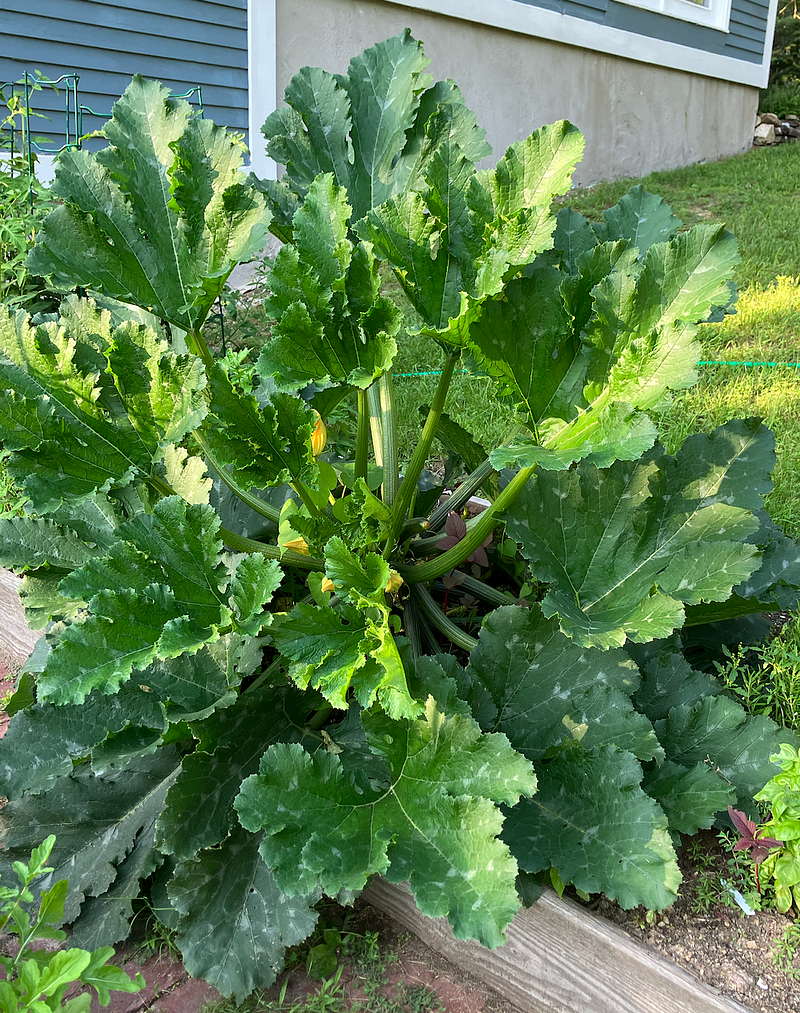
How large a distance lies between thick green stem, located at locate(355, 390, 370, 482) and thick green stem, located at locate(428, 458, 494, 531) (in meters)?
0.27

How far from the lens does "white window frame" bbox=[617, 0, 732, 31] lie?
874 centimetres

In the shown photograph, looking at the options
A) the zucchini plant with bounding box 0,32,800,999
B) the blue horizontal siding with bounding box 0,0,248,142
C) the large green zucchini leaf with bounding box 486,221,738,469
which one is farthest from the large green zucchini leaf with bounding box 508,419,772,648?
the blue horizontal siding with bounding box 0,0,248,142

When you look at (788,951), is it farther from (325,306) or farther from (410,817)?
(325,306)

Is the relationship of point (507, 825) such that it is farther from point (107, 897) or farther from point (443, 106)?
point (443, 106)

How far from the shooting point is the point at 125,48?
5.21m

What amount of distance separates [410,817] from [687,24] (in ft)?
34.4

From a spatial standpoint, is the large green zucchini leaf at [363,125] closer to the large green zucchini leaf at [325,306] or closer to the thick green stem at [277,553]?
the large green zucchini leaf at [325,306]

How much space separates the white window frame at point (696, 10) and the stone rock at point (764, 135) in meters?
1.87

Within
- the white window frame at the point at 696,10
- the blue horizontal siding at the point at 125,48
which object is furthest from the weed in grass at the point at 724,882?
the white window frame at the point at 696,10

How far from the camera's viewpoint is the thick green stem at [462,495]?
1.99 m

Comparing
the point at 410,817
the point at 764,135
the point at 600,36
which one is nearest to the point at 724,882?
the point at 410,817

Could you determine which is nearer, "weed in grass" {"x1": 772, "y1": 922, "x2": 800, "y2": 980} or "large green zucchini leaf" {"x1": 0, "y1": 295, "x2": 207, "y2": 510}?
"weed in grass" {"x1": 772, "y1": 922, "x2": 800, "y2": 980}

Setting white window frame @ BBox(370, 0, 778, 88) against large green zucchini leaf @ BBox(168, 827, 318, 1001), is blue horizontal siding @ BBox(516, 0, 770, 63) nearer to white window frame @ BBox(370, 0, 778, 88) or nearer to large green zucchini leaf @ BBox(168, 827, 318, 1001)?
white window frame @ BBox(370, 0, 778, 88)

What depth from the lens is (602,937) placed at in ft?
4.78
